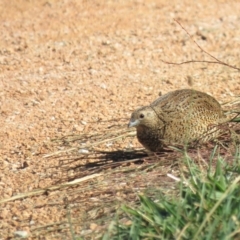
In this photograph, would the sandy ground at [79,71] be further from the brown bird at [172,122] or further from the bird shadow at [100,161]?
the brown bird at [172,122]

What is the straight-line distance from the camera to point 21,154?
7.00m

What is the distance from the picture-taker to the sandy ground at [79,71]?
6.39 m

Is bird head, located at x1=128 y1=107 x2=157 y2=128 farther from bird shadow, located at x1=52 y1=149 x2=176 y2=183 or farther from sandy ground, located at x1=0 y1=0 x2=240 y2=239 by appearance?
sandy ground, located at x1=0 y1=0 x2=240 y2=239

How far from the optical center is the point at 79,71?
29.2 ft

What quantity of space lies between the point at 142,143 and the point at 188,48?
124 inches

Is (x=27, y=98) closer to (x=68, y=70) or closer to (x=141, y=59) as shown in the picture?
(x=68, y=70)

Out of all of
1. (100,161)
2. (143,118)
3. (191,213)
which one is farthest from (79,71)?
(191,213)

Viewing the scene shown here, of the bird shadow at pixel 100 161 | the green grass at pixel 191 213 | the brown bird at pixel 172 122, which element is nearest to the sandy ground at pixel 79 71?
the bird shadow at pixel 100 161

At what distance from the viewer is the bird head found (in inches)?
253

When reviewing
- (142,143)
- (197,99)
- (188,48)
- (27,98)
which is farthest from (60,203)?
(188,48)

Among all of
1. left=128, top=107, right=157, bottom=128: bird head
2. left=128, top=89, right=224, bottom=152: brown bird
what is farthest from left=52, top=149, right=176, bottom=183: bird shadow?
left=128, top=107, right=157, bottom=128: bird head

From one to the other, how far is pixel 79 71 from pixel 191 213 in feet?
13.6

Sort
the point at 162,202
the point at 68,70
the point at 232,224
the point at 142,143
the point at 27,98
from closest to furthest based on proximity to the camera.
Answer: the point at 232,224
the point at 162,202
the point at 142,143
the point at 27,98
the point at 68,70

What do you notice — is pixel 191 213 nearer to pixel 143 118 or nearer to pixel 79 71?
pixel 143 118
